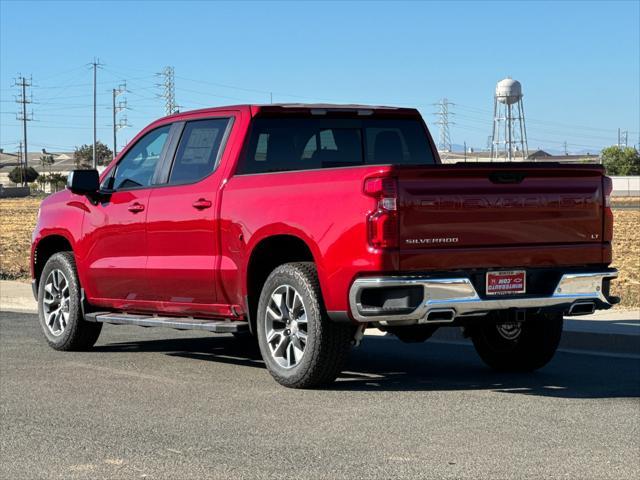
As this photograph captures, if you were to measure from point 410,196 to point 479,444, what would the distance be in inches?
75.9

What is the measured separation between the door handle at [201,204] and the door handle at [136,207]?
81 centimetres

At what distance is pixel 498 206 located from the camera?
830cm

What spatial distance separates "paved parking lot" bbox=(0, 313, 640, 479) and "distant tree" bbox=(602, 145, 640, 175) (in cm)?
16034

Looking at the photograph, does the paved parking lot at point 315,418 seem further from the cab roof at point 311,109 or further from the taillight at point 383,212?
the cab roof at point 311,109

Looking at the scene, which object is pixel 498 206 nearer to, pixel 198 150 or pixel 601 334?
pixel 198 150

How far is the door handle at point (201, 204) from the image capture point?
9389mm

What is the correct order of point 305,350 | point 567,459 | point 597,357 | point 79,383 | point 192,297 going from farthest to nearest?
point 597,357 → point 192,297 → point 79,383 → point 305,350 → point 567,459

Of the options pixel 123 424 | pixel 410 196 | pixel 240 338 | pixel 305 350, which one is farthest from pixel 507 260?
pixel 240 338

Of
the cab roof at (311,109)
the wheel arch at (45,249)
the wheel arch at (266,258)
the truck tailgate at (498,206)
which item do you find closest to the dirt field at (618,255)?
the cab roof at (311,109)

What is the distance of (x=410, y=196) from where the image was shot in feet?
26.0

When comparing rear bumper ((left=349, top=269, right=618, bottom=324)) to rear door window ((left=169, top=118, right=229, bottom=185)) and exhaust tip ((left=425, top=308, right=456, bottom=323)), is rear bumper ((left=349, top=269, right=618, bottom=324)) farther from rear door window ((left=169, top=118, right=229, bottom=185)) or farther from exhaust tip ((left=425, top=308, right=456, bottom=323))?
rear door window ((left=169, top=118, right=229, bottom=185))

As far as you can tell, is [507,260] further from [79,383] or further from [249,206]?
[79,383]

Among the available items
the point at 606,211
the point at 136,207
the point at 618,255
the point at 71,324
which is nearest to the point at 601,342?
the point at 606,211

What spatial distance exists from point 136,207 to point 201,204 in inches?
38.9
